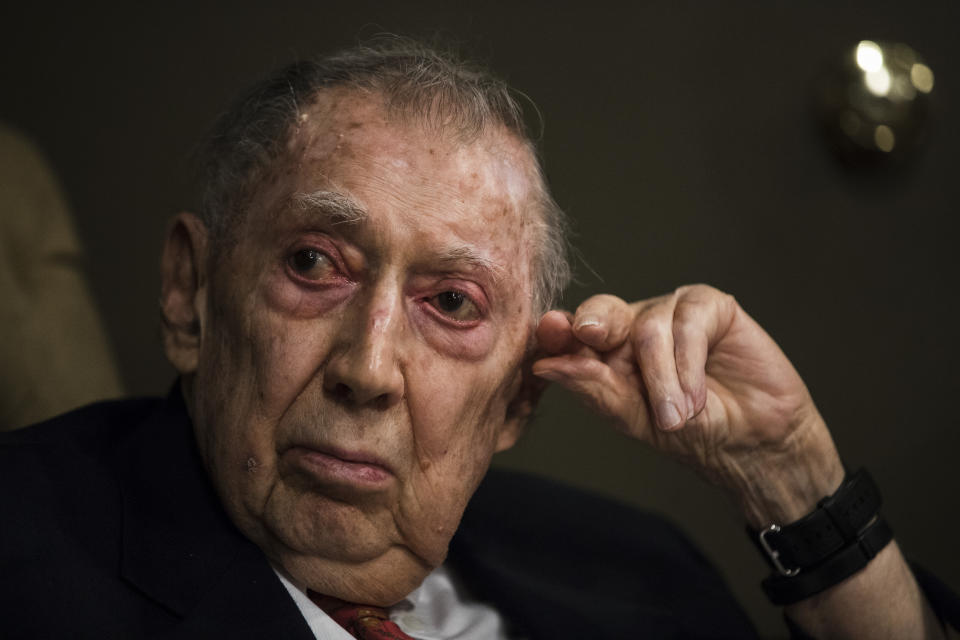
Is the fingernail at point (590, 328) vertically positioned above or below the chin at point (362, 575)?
above

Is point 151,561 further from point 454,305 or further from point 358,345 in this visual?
point 454,305

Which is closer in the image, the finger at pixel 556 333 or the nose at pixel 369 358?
the nose at pixel 369 358

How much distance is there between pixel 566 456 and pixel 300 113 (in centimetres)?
183

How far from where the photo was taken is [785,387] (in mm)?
1928

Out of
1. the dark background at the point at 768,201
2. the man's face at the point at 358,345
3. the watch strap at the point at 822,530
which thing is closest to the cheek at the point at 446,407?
the man's face at the point at 358,345

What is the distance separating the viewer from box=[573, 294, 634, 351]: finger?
5.65 feet

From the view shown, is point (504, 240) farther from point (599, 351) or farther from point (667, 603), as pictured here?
point (667, 603)

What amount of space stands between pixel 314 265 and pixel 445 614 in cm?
90

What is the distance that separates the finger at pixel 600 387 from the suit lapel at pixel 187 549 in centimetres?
65

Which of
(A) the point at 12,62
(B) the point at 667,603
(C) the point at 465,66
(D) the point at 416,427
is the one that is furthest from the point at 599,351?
(A) the point at 12,62

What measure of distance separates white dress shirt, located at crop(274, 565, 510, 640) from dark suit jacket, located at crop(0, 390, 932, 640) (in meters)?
0.04

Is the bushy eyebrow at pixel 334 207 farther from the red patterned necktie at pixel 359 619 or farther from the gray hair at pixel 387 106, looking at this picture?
the red patterned necktie at pixel 359 619

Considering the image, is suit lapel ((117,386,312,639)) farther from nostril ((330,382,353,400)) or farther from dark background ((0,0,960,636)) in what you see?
dark background ((0,0,960,636))

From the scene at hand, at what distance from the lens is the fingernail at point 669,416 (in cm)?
167
